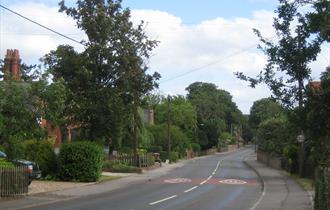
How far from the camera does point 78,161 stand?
3247 centimetres

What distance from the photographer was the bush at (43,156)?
33031mm

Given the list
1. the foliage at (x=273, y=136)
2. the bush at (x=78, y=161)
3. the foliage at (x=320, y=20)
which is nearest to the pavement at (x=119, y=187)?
the bush at (x=78, y=161)

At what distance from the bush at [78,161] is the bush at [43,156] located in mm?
795

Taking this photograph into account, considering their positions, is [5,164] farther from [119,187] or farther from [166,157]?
[166,157]

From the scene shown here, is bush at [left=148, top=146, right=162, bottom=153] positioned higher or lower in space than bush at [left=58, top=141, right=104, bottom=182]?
higher

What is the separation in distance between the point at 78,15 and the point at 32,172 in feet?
37.4

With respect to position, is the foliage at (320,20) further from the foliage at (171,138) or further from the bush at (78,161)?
the foliage at (171,138)

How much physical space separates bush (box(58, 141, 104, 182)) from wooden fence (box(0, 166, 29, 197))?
840 cm

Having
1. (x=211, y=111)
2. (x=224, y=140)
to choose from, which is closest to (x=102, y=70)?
(x=211, y=111)

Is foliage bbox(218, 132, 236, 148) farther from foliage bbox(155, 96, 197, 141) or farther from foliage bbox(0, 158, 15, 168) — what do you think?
foliage bbox(0, 158, 15, 168)

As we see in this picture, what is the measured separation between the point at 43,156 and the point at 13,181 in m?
10.1

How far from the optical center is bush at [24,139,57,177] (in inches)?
1300

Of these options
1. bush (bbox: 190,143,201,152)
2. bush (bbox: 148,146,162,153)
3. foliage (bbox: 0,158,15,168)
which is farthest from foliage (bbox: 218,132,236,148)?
foliage (bbox: 0,158,15,168)

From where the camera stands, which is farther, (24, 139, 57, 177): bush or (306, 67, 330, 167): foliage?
(24, 139, 57, 177): bush
